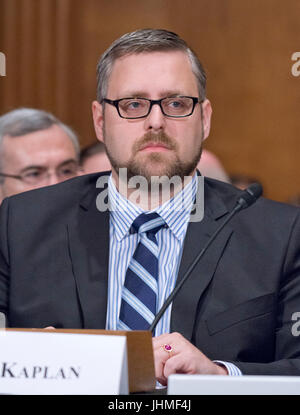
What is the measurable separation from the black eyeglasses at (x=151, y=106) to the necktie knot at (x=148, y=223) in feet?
0.87

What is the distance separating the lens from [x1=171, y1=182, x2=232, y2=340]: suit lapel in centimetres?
195

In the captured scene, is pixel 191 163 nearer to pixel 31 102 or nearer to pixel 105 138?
pixel 105 138

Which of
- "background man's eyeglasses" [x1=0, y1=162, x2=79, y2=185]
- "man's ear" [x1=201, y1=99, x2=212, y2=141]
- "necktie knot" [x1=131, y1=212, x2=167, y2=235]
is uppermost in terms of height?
"man's ear" [x1=201, y1=99, x2=212, y2=141]

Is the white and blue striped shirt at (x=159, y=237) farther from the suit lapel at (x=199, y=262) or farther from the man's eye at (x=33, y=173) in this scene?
the man's eye at (x=33, y=173)

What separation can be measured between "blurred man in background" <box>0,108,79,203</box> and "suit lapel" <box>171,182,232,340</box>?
3.21ft

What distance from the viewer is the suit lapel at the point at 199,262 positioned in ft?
6.40

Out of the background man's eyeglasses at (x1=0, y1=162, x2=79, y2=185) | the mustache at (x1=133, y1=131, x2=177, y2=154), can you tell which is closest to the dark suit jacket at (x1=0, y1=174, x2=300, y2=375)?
the mustache at (x1=133, y1=131, x2=177, y2=154)

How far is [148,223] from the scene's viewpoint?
206 centimetres

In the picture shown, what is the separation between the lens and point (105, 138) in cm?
212

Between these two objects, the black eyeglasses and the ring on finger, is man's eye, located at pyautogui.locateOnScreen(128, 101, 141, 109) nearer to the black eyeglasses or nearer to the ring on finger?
the black eyeglasses

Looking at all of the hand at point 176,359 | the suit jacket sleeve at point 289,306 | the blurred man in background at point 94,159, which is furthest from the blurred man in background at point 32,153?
the hand at point 176,359

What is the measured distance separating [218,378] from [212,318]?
0.75 metres

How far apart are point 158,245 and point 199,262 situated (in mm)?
120
